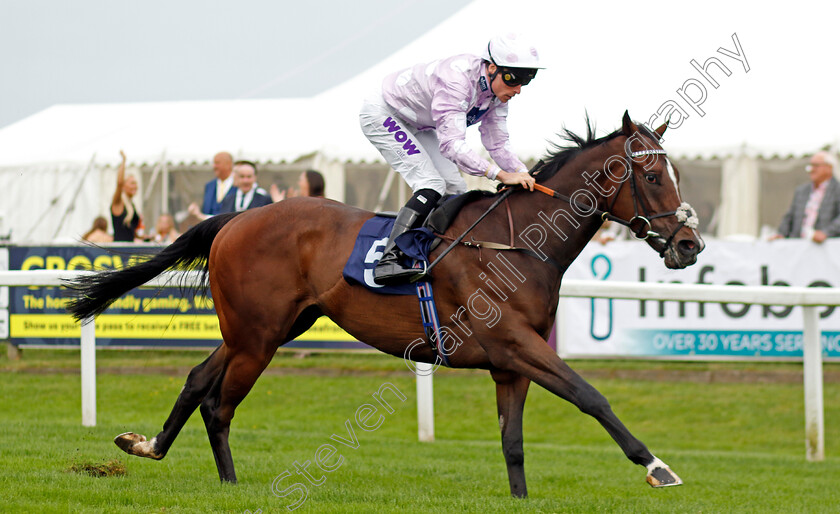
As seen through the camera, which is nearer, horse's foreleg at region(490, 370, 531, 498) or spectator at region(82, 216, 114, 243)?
horse's foreleg at region(490, 370, 531, 498)

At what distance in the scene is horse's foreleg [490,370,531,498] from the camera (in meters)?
5.33

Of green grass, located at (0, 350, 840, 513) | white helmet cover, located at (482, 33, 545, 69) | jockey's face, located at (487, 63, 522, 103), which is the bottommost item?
green grass, located at (0, 350, 840, 513)

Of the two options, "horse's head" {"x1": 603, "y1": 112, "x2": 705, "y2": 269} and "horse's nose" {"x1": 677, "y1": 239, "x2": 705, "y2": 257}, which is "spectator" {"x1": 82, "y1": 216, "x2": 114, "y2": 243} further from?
"horse's nose" {"x1": 677, "y1": 239, "x2": 705, "y2": 257}

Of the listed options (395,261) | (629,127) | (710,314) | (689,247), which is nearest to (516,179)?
(629,127)

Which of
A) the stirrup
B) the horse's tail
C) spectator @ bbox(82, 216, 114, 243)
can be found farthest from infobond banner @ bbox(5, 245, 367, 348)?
the stirrup

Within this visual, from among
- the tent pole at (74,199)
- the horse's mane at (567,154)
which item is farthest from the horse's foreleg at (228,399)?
the tent pole at (74,199)

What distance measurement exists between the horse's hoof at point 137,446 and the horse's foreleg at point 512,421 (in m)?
1.91

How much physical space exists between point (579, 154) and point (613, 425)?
1.44 meters

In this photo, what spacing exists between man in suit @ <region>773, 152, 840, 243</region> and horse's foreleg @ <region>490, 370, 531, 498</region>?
5.90 meters

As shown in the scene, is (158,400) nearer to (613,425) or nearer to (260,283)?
(260,283)

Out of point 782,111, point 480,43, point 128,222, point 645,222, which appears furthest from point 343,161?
point 645,222

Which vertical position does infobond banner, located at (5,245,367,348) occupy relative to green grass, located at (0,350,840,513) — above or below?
above

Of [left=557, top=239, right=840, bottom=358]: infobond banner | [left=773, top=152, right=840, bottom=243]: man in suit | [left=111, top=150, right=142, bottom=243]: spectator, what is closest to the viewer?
[left=557, top=239, right=840, bottom=358]: infobond banner

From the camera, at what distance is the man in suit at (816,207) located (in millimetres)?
10406
